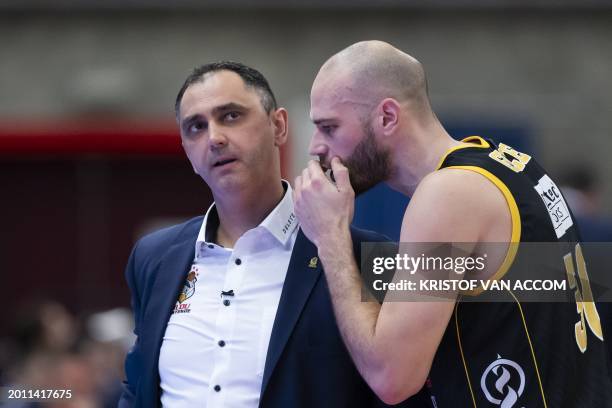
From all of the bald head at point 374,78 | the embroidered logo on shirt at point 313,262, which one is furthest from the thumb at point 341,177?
the embroidered logo on shirt at point 313,262

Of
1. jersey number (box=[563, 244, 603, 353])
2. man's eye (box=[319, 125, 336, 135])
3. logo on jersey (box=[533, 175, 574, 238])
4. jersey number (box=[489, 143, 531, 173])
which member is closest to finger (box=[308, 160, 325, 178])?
man's eye (box=[319, 125, 336, 135])

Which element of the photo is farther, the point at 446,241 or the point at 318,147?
the point at 318,147

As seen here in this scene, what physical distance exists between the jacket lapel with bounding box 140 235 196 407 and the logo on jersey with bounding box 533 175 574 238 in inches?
56.1

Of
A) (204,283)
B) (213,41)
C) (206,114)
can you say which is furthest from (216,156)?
(213,41)

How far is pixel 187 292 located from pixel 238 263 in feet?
0.77

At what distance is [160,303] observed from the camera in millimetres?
4082

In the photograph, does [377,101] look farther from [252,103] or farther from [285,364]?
[285,364]

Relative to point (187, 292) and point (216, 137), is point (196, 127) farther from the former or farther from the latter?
point (187, 292)

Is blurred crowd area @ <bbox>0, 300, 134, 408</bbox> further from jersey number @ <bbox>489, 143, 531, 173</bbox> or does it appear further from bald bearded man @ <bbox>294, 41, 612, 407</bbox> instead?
jersey number @ <bbox>489, 143, 531, 173</bbox>

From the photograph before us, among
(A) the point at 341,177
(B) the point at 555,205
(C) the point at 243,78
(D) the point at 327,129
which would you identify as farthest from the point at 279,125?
(B) the point at 555,205

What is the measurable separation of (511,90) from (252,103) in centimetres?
889

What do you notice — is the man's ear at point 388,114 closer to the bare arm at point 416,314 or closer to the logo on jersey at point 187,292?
the bare arm at point 416,314

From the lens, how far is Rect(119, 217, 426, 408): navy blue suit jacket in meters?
3.75

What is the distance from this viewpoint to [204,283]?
4062 millimetres
